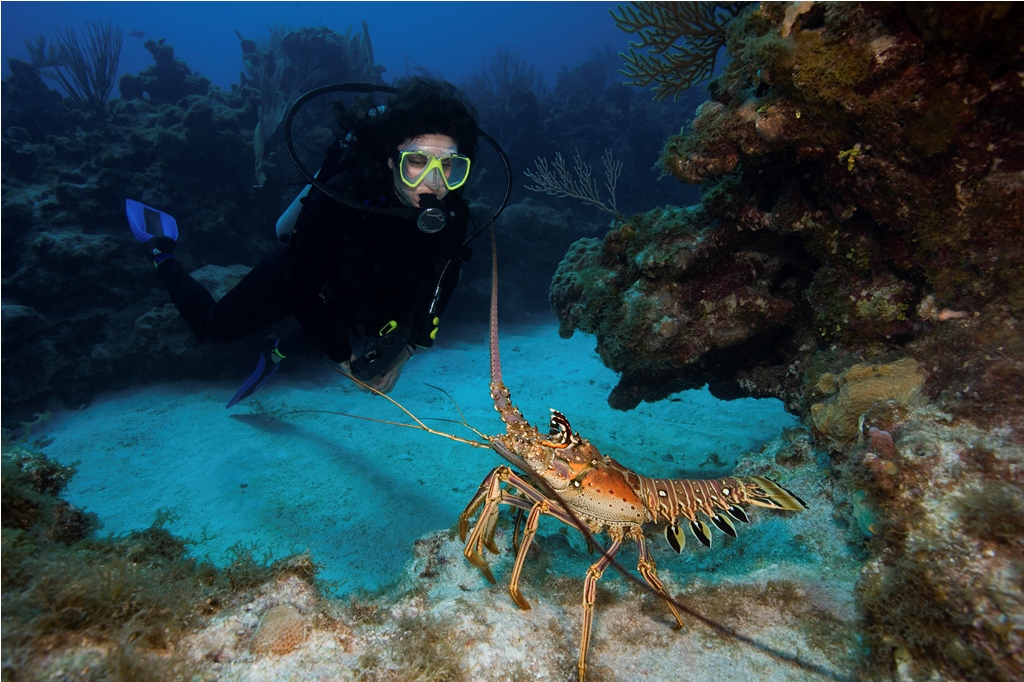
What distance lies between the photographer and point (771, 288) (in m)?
4.32

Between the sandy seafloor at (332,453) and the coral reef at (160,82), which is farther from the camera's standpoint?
the coral reef at (160,82)

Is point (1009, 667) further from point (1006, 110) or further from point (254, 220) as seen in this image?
point (254, 220)

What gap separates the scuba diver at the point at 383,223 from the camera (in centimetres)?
477

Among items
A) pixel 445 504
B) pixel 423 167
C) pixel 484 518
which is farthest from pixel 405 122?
pixel 445 504

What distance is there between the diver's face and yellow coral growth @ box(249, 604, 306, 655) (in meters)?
4.14

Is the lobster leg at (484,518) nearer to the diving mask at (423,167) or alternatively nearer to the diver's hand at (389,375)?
the diving mask at (423,167)

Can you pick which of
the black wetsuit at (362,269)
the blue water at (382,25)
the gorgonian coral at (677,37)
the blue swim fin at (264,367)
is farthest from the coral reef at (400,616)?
the blue water at (382,25)

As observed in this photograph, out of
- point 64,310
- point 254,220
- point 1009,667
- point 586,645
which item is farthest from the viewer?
point 254,220

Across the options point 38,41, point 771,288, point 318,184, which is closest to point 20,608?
point 318,184

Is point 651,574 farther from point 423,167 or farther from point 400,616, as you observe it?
point 423,167

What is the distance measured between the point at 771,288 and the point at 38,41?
25417 mm

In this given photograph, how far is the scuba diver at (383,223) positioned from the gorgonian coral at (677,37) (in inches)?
81.3

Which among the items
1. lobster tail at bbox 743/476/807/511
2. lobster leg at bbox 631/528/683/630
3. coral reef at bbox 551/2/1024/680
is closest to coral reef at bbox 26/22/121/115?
coral reef at bbox 551/2/1024/680

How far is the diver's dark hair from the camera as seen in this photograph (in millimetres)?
4777
